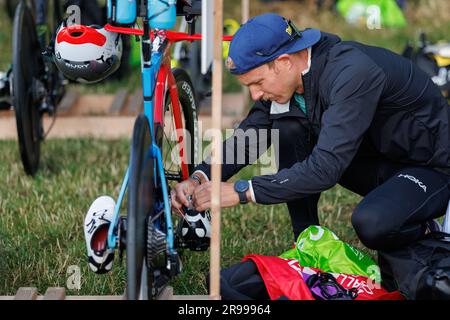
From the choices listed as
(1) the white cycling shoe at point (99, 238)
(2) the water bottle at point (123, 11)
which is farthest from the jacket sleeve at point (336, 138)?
(2) the water bottle at point (123, 11)

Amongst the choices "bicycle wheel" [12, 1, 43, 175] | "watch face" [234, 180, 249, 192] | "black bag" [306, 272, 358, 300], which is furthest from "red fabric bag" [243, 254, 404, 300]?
"bicycle wheel" [12, 1, 43, 175]

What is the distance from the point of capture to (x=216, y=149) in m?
3.32

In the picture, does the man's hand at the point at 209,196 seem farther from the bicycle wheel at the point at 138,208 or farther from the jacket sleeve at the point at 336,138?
the bicycle wheel at the point at 138,208

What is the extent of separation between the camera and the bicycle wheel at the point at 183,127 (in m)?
4.16

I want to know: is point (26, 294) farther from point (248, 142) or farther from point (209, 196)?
point (248, 142)

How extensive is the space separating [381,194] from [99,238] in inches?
43.6

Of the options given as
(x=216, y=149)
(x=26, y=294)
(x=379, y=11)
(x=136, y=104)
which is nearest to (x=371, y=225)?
(x=216, y=149)

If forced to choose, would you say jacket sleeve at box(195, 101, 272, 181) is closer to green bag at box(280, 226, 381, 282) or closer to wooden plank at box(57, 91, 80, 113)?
green bag at box(280, 226, 381, 282)

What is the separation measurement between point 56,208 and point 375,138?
6.28 feet

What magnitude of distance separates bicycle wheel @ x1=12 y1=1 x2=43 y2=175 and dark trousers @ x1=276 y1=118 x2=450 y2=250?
1737 mm

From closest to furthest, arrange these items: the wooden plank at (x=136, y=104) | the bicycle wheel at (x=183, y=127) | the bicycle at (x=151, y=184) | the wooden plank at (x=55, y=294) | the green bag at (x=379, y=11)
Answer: the bicycle at (x=151, y=184) < the wooden plank at (x=55, y=294) < the bicycle wheel at (x=183, y=127) < the wooden plank at (x=136, y=104) < the green bag at (x=379, y=11)

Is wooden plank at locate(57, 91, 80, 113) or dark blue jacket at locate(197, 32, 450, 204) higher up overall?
dark blue jacket at locate(197, 32, 450, 204)

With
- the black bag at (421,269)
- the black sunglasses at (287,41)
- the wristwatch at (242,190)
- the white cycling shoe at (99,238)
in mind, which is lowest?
the black bag at (421,269)

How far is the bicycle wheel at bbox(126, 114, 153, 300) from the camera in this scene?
3.28 m
